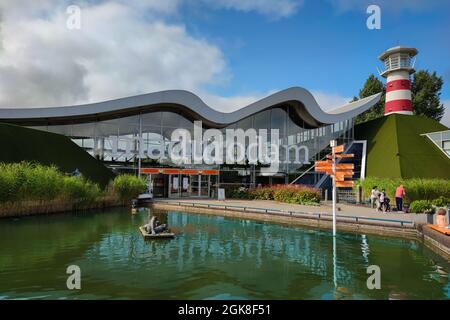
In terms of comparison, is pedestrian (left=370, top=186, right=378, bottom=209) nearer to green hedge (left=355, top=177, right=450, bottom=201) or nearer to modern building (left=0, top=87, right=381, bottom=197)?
green hedge (left=355, top=177, right=450, bottom=201)

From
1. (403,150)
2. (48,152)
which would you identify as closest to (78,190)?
(48,152)

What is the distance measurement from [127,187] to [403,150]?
73.3ft

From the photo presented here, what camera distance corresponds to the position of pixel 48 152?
22.9 m

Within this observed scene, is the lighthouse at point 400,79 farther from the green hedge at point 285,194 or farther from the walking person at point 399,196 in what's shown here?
the walking person at point 399,196

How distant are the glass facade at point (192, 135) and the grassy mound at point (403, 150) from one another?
3.17 m

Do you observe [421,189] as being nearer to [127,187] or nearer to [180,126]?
[127,187]

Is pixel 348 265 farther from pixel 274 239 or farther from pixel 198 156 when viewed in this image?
pixel 198 156

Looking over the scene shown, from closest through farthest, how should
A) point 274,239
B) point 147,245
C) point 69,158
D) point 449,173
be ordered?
point 147,245 → point 274,239 → point 69,158 → point 449,173

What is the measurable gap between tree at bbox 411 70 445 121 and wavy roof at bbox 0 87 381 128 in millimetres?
17689

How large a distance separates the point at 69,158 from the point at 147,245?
16.1 meters
